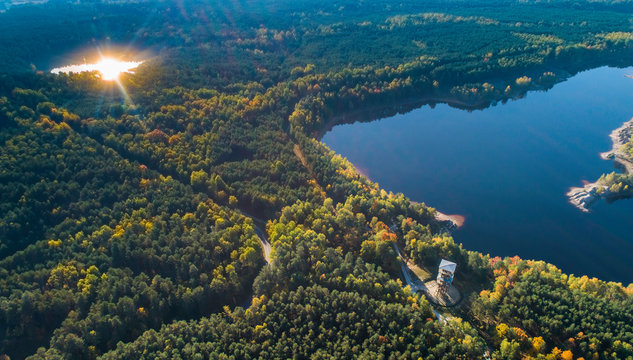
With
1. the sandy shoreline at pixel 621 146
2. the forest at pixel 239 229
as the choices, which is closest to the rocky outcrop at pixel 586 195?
the sandy shoreline at pixel 621 146

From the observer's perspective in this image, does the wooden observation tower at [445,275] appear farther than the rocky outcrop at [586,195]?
No

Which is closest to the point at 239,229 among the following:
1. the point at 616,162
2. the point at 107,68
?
the point at 616,162

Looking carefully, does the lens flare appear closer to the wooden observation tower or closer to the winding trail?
the winding trail

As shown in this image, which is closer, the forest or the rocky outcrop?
the forest

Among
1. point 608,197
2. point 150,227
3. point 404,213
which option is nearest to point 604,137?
point 608,197

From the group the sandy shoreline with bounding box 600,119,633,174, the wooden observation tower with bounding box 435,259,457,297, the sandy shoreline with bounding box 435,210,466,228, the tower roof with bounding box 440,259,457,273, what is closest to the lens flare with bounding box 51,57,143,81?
the sandy shoreline with bounding box 435,210,466,228

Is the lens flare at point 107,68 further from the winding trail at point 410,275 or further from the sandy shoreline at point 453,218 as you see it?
the winding trail at point 410,275

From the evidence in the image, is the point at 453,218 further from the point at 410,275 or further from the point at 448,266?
the point at 448,266
